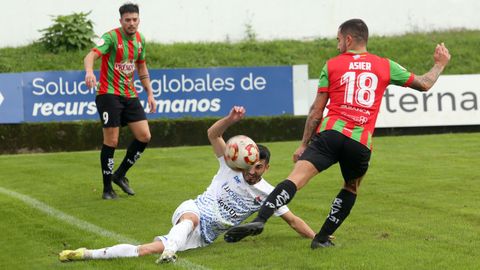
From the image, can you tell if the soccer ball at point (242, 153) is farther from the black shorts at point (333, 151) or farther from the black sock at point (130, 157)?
the black sock at point (130, 157)

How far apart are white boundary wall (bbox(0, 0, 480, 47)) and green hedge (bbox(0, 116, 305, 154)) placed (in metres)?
7.66

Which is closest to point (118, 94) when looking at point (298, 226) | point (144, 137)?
point (144, 137)

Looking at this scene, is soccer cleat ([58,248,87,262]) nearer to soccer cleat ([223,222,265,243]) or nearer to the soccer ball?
soccer cleat ([223,222,265,243])

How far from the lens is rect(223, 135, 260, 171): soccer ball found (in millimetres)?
7734

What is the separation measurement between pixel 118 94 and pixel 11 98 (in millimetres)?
10373

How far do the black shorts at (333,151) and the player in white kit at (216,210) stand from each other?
0.38 metres

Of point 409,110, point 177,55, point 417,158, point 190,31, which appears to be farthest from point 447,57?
point 190,31

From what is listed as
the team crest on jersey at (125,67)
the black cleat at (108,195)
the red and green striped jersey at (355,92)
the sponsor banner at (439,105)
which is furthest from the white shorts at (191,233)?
the sponsor banner at (439,105)

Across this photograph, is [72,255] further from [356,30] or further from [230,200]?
[356,30]

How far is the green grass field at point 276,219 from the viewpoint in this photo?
7652 millimetres

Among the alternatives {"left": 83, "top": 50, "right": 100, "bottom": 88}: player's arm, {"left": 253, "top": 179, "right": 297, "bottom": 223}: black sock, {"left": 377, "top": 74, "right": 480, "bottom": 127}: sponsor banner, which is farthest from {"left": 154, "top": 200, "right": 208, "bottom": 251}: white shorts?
{"left": 377, "top": 74, "right": 480, "bottom": 127}: sponsor banner

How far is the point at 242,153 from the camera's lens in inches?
305

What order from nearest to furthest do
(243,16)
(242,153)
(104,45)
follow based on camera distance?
(242,153) → (104,45) → (243,16)

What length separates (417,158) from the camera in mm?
16547
